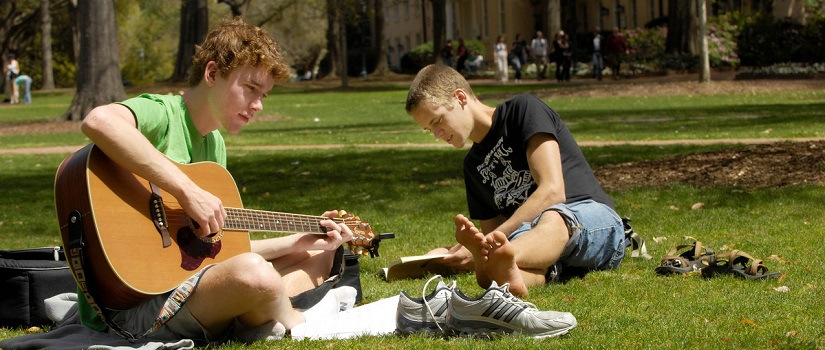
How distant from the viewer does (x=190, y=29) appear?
4412cm

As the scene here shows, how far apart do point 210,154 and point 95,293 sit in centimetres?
97

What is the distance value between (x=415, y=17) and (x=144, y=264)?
63768mm

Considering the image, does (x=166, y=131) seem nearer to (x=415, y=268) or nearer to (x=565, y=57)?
(x=415, y=268)

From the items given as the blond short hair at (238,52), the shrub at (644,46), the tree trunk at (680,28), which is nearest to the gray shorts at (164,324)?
the blond short hair at (238,52)

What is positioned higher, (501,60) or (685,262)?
(501,60)

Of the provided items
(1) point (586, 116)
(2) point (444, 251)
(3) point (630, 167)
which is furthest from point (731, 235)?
(1) point (586, 116)

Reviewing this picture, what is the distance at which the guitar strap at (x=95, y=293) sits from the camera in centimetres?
363

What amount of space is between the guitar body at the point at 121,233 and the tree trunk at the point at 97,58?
1935cm

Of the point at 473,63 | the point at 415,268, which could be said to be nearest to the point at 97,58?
the point at 415,268

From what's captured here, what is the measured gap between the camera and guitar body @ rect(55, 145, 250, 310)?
3674 millimetres

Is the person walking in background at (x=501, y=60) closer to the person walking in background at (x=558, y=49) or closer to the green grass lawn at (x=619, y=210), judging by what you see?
the person walking in background at (x=558, y=49)

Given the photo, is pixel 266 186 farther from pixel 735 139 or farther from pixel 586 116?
pixel 586 116

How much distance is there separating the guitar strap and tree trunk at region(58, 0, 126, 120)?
63.7 feet

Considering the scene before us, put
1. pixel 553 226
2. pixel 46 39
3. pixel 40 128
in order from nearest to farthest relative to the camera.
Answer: pixel 553 226
pixel 40 128
pixel 46 39
